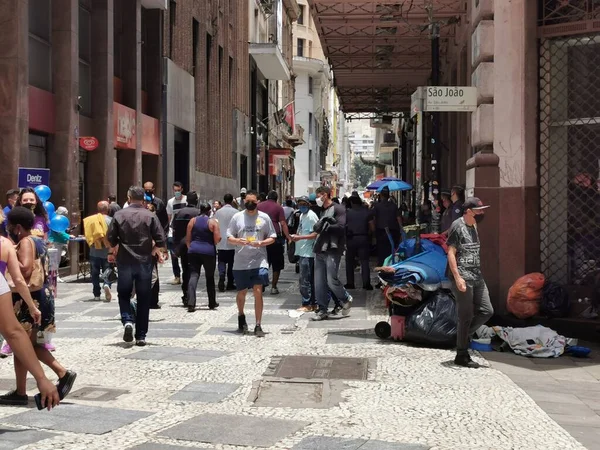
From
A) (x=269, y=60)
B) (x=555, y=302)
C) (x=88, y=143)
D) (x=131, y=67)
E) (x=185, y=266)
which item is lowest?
(x=555, y=302)

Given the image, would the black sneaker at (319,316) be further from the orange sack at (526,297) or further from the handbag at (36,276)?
the handbag at (36,276)

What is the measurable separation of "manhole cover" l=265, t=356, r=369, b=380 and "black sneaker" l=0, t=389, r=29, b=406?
2427 millimetres

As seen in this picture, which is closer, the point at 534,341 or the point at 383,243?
the point at 534,341

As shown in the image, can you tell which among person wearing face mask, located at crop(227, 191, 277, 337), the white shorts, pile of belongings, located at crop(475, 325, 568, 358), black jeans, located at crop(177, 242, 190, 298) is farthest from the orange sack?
the white shorts

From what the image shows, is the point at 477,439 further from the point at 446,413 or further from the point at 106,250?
the point at 106,250

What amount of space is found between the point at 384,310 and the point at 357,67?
13.8 m

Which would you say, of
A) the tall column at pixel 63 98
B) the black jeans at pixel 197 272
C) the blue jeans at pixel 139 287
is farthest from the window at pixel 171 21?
the blue jeans at pixel 139 287

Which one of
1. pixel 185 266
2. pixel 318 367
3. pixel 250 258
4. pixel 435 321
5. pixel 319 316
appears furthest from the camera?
pixel 185 266

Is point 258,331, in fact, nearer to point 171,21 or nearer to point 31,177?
point 31,177

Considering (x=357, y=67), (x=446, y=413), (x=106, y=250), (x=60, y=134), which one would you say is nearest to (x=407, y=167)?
(x=357, y=67)

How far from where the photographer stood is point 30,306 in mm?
6746

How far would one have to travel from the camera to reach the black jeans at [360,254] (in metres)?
16.7

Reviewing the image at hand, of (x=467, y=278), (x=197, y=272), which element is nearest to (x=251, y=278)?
(x=197, y=272)

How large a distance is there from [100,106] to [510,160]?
12.9m
